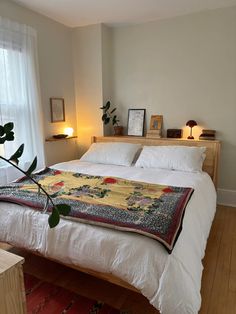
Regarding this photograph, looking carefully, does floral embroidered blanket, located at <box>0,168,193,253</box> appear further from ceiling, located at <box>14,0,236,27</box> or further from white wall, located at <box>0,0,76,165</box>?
ceiling, located at <box>14,0,236,27</box>

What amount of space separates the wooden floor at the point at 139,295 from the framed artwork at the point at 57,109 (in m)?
1.87

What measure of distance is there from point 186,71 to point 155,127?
33.1 inches

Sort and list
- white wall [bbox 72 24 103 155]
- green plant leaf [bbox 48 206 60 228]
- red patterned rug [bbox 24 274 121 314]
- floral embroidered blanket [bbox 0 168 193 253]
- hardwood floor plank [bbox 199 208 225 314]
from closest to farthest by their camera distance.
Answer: green plant leaf [bbox 48 206 60 228]
floral embroidered blanket [bbox 0 168 193 253]
red patterned rug [bbox 24 274 121 314]
hardwood floor plank [bbox 199 208 225 314]
white wall [bbox 72 24 103 155]


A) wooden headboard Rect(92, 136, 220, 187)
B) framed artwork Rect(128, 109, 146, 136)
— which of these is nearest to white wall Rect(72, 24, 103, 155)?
framed artwork Rect(128, 109, 146, 136)

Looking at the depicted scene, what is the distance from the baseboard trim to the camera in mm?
3174

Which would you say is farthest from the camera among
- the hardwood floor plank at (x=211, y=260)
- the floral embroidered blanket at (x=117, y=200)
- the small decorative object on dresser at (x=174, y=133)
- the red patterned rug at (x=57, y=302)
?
the small decorative object on dresser at (x=174, y=133)

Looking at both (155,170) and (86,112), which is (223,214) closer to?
(155,170)

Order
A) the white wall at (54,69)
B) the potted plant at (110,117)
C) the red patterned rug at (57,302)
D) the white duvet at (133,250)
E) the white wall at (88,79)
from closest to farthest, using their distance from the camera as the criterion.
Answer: the white duvet at (133,250)
the red patterned rug at (57,302)
the white wall at (54,69)
the white wall at (88,79)
the potted plant at (110,117)

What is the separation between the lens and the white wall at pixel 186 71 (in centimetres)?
299

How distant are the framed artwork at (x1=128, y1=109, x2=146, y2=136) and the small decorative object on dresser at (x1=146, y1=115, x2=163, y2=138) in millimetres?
158

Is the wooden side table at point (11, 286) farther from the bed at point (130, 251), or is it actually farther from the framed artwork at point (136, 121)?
the framed artwork at point (136, 121)

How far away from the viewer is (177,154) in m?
2.80

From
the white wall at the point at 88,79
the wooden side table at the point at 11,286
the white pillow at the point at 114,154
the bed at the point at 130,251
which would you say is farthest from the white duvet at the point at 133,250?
the white wall at the point at 88,79

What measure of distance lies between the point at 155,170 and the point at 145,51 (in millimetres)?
1765
